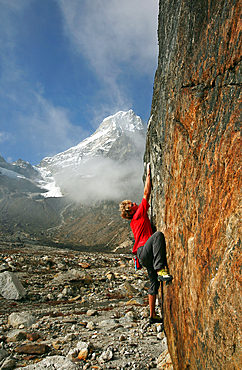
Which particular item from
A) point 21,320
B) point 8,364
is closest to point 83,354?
point 8,364

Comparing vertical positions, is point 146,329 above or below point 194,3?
below

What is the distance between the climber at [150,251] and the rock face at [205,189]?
0.25 meters

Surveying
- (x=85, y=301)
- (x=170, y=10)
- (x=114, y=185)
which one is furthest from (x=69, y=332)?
(x=114, y=185)

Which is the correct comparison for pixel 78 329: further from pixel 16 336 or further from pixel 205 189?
pixel 205 189

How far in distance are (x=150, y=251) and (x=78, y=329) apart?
3.72 m

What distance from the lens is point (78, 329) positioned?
6.11 metres

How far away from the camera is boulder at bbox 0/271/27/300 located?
9.27 m

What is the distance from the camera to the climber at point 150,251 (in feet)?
14.4

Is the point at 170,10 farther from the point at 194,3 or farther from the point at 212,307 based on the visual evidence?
the point at 212,307

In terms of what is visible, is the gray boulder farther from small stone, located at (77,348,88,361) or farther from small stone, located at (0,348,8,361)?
small stone, located at (0,348,8,361)

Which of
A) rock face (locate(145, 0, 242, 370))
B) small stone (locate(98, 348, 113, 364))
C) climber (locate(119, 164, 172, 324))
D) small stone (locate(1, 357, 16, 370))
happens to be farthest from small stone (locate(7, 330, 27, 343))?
rock face (locate(145, 0, 242, 370))

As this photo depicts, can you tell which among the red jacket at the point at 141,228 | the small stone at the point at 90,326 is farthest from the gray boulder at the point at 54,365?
the red jacket at the point at 141,228

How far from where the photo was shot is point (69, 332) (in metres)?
5.94

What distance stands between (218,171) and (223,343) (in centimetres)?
196
